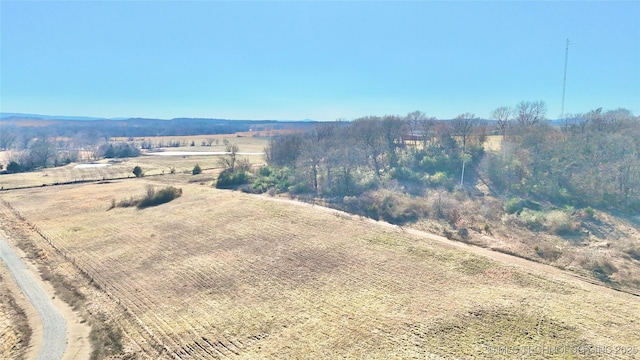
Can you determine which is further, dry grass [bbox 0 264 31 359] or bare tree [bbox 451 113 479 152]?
bare tree [bbox 451 113 479 152]

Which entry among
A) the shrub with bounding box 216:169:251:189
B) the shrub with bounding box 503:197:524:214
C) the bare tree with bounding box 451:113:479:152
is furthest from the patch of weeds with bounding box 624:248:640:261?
the shrub with bounding box 216:169:251:189

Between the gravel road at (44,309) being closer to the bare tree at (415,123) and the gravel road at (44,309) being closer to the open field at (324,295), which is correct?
the open field at (324,295)

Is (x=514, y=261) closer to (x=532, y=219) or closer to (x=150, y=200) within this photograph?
(x=532, y=219)

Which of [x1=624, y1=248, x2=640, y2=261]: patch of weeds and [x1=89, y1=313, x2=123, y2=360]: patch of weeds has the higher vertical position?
[x1=624, y1=248, x2=640, y2=261]: patch of weeds

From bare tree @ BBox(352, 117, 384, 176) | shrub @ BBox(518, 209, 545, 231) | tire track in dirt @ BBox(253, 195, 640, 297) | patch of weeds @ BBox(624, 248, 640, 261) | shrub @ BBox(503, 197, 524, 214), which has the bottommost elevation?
tire track in dirt @ BBox(253, 195, 640, 297)

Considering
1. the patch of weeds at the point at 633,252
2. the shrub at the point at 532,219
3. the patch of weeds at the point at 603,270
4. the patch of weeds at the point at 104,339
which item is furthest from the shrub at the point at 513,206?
the patch of weeds at the point at 104,339

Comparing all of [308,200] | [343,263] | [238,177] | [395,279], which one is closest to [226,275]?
[343,263]

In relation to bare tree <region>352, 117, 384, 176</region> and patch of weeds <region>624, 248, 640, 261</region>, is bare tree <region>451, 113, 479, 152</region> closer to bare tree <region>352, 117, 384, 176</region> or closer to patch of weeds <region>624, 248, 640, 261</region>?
bare tree <region>352, 117, 384, 176</region>
